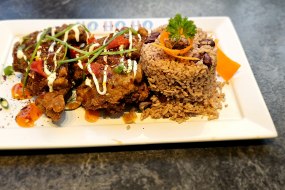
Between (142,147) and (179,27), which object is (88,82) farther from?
(179,27)

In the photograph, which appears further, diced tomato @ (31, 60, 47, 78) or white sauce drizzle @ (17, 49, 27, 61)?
white sauce drizzle @ (17, 49, 27, 61)

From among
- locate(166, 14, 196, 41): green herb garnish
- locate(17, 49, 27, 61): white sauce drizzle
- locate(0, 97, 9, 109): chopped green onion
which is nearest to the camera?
locate(166, 14, 196, 41): green herb garnish

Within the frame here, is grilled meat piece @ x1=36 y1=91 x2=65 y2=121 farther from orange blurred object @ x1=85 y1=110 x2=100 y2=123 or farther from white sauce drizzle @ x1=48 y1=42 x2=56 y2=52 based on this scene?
white sauce drizzle @ x1=48 y1=42 x2=56 y2=52

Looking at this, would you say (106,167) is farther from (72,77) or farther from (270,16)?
(270,16)

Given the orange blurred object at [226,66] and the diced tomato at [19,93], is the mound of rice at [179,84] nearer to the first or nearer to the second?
the orange blurred object at [226,66]

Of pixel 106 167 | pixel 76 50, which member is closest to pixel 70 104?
pixel 76 50

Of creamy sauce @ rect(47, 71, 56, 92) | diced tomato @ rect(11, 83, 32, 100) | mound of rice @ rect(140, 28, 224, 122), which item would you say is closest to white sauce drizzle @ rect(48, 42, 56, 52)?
creamy sauce @ rect(47, 71, 56, 92)

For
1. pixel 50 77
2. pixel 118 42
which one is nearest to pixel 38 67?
pixel 50 77
